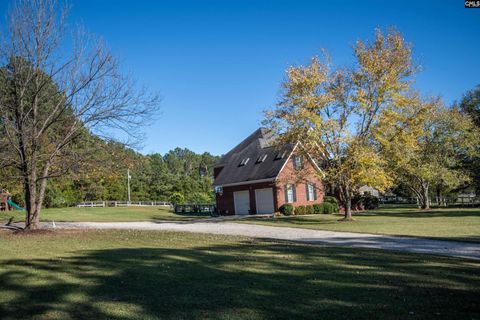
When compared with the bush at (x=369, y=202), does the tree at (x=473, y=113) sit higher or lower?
higher

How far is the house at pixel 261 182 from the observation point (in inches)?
1260

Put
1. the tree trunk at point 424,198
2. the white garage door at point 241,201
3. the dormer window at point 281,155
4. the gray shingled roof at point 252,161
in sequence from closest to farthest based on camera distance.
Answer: the dormer window at point 281,155, the gray shingled roof at point 252,161, the white garage door at point 241,201, the tree trunk at point 424,198

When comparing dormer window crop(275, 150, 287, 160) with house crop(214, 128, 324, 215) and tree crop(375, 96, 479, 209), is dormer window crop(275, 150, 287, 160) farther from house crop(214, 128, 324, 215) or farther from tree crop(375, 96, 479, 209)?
tree crop(375, 96, 479, 209)

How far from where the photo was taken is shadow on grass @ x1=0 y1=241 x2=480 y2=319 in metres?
5.35

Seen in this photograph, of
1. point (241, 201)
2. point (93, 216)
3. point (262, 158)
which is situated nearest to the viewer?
point (93, 216)

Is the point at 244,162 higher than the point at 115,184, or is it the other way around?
the point at 244,162

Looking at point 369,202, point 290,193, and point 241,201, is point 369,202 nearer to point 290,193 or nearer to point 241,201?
point 290,193

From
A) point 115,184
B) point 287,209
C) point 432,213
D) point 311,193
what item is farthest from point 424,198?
point 115,184

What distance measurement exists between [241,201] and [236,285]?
29.0 metres

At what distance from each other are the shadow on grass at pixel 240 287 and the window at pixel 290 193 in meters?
22.7

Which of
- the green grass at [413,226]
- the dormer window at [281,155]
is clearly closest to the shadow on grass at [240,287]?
the green grass at [413,226]

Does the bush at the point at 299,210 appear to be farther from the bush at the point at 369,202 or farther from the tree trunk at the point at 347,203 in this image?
the bush at the point at 369,202

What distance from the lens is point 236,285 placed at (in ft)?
22.1

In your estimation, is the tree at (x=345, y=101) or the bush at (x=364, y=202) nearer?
the tree at (x=345, y=101)
